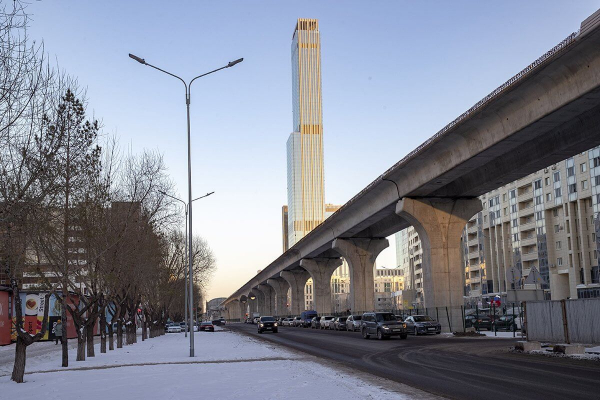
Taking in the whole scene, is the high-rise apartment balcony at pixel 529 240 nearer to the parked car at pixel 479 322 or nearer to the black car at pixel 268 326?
the black car at pixel 268 326

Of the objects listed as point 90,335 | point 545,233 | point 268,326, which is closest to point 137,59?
point 90,335

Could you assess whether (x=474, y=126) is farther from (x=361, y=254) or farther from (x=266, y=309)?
(x=266, y=309)

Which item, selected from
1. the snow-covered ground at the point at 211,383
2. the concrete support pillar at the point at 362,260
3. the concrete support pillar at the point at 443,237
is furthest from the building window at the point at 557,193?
the snow-covered ground at the point at 211,383

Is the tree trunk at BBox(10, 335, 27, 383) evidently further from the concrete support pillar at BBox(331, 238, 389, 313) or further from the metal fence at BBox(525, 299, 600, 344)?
the concrete support pillar at BBox(331, 238, 389, 313)

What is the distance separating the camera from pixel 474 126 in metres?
31.3

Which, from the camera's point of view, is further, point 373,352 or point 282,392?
point 373,352

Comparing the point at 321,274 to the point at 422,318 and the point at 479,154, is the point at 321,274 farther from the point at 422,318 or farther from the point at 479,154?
the point at 479,154

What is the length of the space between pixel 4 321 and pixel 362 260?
36.5 meters

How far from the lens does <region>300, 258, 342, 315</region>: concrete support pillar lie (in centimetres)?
8800

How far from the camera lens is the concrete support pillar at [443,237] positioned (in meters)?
43.8

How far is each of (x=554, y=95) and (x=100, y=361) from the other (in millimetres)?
21284

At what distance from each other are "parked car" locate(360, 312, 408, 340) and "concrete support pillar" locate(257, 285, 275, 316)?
10134 cm

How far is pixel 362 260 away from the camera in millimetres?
66625

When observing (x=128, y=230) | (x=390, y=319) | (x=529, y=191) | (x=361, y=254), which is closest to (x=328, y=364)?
(x=128, y=230)
